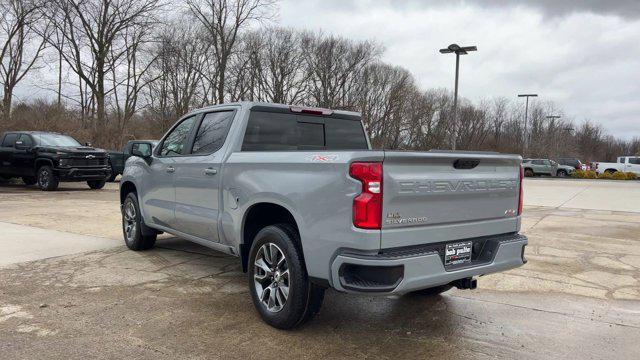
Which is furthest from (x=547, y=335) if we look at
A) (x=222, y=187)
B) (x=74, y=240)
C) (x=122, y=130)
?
(x=122, y=130)

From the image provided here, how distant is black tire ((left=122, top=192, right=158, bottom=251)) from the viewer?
6.55 m

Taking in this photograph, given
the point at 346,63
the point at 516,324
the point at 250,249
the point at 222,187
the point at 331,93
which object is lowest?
the point at 516,324

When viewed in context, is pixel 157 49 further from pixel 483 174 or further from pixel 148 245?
pixel 483 174

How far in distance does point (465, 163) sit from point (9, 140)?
57.8ft

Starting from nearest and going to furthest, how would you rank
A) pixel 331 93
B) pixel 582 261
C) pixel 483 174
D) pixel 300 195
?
pixel 300 195, pixel 483 174, pixel 582 261, pixel 331 93

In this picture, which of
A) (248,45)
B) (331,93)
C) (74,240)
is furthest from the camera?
(331,93)

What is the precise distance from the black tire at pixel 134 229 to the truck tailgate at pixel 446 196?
4.26 metres

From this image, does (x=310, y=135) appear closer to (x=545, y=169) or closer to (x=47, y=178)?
(x=47, y=178)

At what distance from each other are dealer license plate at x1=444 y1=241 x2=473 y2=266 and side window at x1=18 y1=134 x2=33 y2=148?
16281 millimetres

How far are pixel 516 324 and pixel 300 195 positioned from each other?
2.25 m

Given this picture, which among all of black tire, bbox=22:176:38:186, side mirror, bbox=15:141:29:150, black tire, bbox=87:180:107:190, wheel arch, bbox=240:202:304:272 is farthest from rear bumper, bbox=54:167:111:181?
wheel arch, bbox=240:202:304:272

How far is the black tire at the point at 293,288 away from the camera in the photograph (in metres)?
3.73

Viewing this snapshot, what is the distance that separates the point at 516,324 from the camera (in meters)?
4.28

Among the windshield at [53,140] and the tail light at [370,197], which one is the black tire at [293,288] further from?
the windshield at [53,140]
